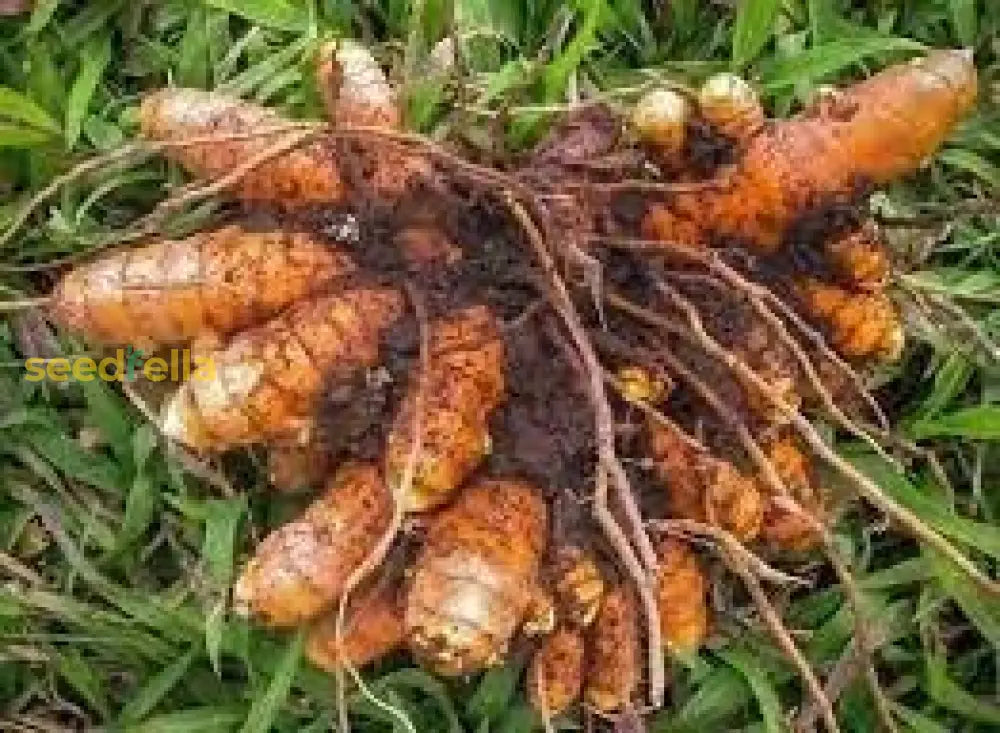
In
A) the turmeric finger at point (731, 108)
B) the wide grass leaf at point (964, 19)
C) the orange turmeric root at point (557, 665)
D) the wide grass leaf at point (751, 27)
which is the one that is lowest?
the orange turmeric root at point (557, 665)

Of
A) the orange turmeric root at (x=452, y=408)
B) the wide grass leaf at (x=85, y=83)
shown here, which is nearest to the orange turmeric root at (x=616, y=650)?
the orange turmeric root at (x=452, y=408)

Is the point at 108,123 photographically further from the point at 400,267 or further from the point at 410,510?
the point at 410,510

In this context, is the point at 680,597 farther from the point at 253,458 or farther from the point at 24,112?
the point at 24,112

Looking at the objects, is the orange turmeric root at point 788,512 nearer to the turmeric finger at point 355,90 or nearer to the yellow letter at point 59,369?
the turmeric finger at point 355,90

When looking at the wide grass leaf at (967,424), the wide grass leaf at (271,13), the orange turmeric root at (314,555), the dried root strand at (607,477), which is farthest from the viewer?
the wide grass leaf at (271,13)

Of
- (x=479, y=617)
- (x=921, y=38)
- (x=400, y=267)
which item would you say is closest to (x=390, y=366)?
(x=400, y=267)

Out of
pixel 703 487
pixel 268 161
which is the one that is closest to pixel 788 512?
pixel 703 487

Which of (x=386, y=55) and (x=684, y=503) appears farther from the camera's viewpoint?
(x=386, y=55)
